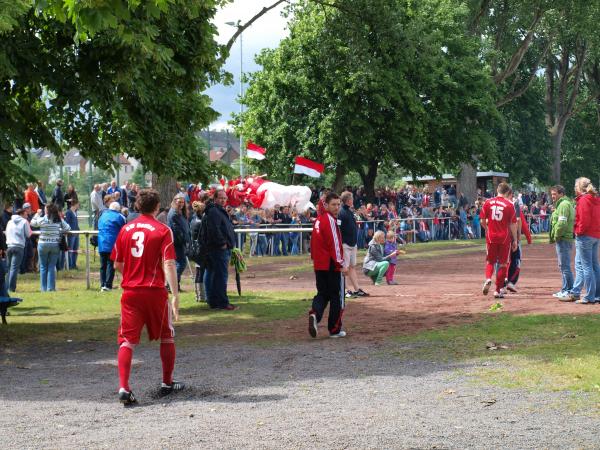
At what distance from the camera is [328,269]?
13672 millimetres

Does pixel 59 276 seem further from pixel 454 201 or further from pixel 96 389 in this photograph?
pixel 454 201

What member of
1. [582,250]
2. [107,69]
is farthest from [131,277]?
[582,250]

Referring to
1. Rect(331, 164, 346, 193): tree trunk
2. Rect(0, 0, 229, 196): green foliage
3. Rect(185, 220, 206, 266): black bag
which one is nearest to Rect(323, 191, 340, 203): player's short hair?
Rect(0, 0, 229, 196): green foliage

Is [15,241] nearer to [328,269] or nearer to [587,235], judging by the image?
[328,269]

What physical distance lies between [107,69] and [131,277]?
6.07 metres

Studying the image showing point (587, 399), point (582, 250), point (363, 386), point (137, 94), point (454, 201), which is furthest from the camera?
point (454, 201)

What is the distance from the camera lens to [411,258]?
105 ft

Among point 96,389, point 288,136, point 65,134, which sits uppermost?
point 288,136

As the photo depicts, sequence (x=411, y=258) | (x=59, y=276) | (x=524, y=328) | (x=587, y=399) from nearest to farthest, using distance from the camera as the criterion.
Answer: (x=587, y=399) < (x=524, y=328) < (x=59, y=276) < (x=411, y=258)

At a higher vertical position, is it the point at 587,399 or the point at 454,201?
Result: the point at 454,201

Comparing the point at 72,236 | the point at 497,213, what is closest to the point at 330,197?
the point at 497,213

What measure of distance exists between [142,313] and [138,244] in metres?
0.66

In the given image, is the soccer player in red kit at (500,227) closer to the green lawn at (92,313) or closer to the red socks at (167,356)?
the green lawn at (92,313)

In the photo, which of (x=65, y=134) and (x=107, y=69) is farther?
(x=65, y=134)
